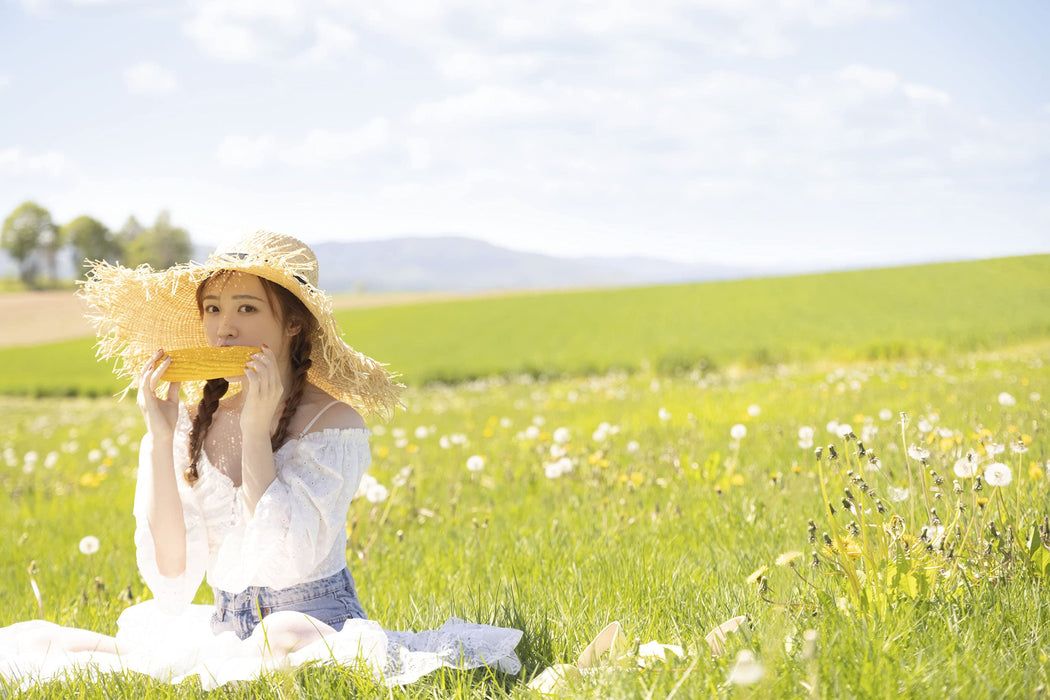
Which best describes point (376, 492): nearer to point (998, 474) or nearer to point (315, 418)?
point (315, 418)

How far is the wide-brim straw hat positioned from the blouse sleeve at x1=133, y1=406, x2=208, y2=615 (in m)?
0.53

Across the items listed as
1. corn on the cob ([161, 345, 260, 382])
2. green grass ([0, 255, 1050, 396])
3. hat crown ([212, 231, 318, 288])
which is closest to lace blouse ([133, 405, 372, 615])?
corn on the cob ([161, 345, 260, 382])

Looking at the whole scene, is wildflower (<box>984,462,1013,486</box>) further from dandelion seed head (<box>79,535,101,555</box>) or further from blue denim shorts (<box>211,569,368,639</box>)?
dandelion seed head (<box>79,535,101,555</box>)

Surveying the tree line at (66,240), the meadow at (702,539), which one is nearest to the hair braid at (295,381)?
the meadow at (702,539)

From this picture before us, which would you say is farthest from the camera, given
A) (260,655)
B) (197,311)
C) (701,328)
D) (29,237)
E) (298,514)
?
(29,237)

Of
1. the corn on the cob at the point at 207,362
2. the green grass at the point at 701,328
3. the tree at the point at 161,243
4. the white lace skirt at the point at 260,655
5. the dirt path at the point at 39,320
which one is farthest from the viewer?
the tree at the point at 161,243

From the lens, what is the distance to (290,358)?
3127 mm

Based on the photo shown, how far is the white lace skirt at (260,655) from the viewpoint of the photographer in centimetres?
238

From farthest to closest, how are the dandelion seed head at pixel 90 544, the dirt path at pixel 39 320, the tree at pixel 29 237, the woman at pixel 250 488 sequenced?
the tree at pixel 29 237
the dirt path at pixel 39 320
the dandelion seed head at pixel 90 544
the woman at pixel 250 488

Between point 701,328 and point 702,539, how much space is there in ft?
82.9

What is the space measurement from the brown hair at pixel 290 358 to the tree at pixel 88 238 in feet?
367

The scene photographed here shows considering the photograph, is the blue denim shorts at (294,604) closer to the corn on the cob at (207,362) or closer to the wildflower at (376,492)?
the corn on the cob at (207,362)

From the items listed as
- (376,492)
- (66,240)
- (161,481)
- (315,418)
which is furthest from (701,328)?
(66,240)

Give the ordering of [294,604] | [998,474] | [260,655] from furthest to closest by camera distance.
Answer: [294,604]
[260,655]
[998,474]
